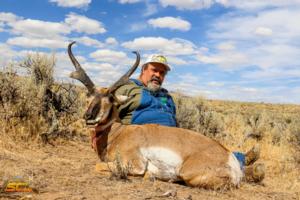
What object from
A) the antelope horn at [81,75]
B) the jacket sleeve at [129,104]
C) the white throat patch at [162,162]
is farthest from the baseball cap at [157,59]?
the white throat patch at [162,162]

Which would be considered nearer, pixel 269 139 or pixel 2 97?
pixel 2 97

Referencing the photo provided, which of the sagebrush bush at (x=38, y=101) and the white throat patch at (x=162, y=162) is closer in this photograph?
the white throat patch at (x=162, y=162)

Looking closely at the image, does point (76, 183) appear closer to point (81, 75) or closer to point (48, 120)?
point (81, 75)

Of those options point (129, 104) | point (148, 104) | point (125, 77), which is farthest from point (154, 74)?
point (125, 77)

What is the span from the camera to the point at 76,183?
235 inches

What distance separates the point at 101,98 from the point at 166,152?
5.15ft

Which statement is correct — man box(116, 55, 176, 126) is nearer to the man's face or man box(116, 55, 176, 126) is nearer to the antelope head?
Answer: the man's face

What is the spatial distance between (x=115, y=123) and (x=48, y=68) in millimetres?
4310

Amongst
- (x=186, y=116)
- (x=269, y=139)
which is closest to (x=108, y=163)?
(x=186, y=116)

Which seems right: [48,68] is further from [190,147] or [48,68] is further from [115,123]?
[190,147]

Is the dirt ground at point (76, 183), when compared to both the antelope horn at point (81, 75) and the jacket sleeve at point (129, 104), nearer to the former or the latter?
the jacket sleeve at point (129, 104)

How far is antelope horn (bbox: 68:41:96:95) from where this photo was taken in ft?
25.3

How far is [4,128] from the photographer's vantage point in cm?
933

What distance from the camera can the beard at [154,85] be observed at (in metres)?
9.02
